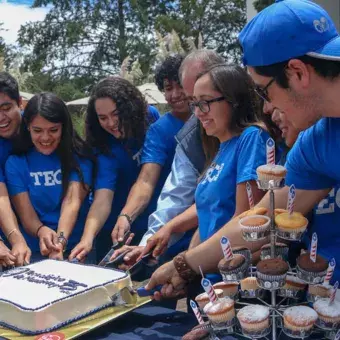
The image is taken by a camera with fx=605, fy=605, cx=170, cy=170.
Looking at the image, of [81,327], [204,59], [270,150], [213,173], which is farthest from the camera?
[204,59]

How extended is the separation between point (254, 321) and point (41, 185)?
140 centimetres

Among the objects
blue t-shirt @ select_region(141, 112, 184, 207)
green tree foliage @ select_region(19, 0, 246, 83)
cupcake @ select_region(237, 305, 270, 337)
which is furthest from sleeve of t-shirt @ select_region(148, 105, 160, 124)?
green tree foliage @ select_region(19, 0, 246, 83)

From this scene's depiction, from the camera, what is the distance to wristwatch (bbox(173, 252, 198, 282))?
143 centimetres

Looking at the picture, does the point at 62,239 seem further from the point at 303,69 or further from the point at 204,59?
the point at 303,69

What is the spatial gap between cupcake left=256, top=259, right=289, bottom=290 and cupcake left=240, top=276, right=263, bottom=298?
0.07 metres

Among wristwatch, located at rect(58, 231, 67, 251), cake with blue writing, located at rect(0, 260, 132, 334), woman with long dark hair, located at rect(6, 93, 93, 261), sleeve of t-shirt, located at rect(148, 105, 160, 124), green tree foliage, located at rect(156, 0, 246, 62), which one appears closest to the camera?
cake with blue writing, located at rect(0, 260, 132, 334)

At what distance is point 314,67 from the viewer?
1.11 m

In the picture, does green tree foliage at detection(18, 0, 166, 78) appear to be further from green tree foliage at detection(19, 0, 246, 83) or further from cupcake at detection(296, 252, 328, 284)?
cupcake at detection(296, 252, 328, 284)

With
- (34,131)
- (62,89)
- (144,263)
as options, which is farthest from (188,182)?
(62,89)

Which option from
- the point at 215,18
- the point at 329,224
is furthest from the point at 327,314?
the point at 215,18

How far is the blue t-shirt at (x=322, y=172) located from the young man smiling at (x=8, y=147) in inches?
45.5

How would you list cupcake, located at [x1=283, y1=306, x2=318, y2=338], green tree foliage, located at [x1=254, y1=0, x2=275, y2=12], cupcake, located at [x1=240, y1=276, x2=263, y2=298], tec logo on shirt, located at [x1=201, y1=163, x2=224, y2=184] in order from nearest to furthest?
cupcake, located at [x1=283, y1=306, x2=318, y2=338], cupcake, located at [x1=240, y1=276, x2=263, y2=298], tec logo on shirt, located at [x1=201, y1=163, x2=224, y2=184], green tree foliage, located at [x1=254, y1=0, x2=275, y2=12]

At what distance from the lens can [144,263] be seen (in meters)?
1.85

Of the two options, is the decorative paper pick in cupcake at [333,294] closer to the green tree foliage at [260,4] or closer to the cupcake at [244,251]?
the cupcake at [244,251]
